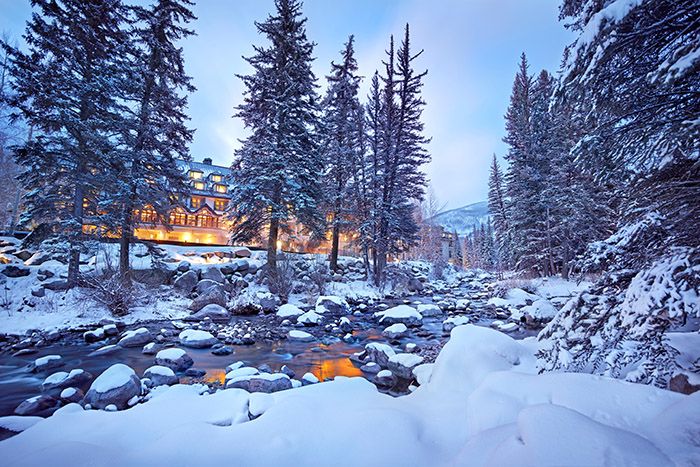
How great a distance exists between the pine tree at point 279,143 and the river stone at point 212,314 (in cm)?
424

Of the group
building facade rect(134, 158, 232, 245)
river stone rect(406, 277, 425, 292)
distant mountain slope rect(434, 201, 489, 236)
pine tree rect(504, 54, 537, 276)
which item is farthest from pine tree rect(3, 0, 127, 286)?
distant mountain slope rect(434, 201, 489, 236)

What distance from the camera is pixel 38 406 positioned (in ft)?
13.4

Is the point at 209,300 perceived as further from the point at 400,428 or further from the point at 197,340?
the point at 400,428

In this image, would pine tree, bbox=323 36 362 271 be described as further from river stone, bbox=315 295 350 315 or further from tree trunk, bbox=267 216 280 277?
river stone, bbox=315 295 350 315

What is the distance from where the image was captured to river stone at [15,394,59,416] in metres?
3.98

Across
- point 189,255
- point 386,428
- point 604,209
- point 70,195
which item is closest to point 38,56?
point 70,195

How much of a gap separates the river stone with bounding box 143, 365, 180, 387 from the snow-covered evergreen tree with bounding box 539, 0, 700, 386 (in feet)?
20.2

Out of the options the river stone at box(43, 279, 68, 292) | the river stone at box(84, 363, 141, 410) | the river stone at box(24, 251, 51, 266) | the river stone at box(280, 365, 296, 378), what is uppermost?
the river stone at box(24, 251, 51, 266)

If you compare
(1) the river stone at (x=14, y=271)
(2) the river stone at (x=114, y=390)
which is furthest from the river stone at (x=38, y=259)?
(2) the river stone at (x=114, y=390)

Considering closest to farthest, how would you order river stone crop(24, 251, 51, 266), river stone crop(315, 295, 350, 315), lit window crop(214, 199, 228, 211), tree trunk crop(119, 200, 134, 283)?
tree trunk crop(119, 200, 134, 283)
river stone crop(315, 295, 350, 315)
river stone crop(24, 251, 51, 266)
lit window crop(214, 199, 228, 211)

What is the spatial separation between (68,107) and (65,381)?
11.1 m

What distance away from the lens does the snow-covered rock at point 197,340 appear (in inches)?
293

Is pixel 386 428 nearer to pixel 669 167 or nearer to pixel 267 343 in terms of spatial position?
pixel 669 167

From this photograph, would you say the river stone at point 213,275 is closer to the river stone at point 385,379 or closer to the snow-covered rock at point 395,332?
the snow-covered rock at point 395,332
